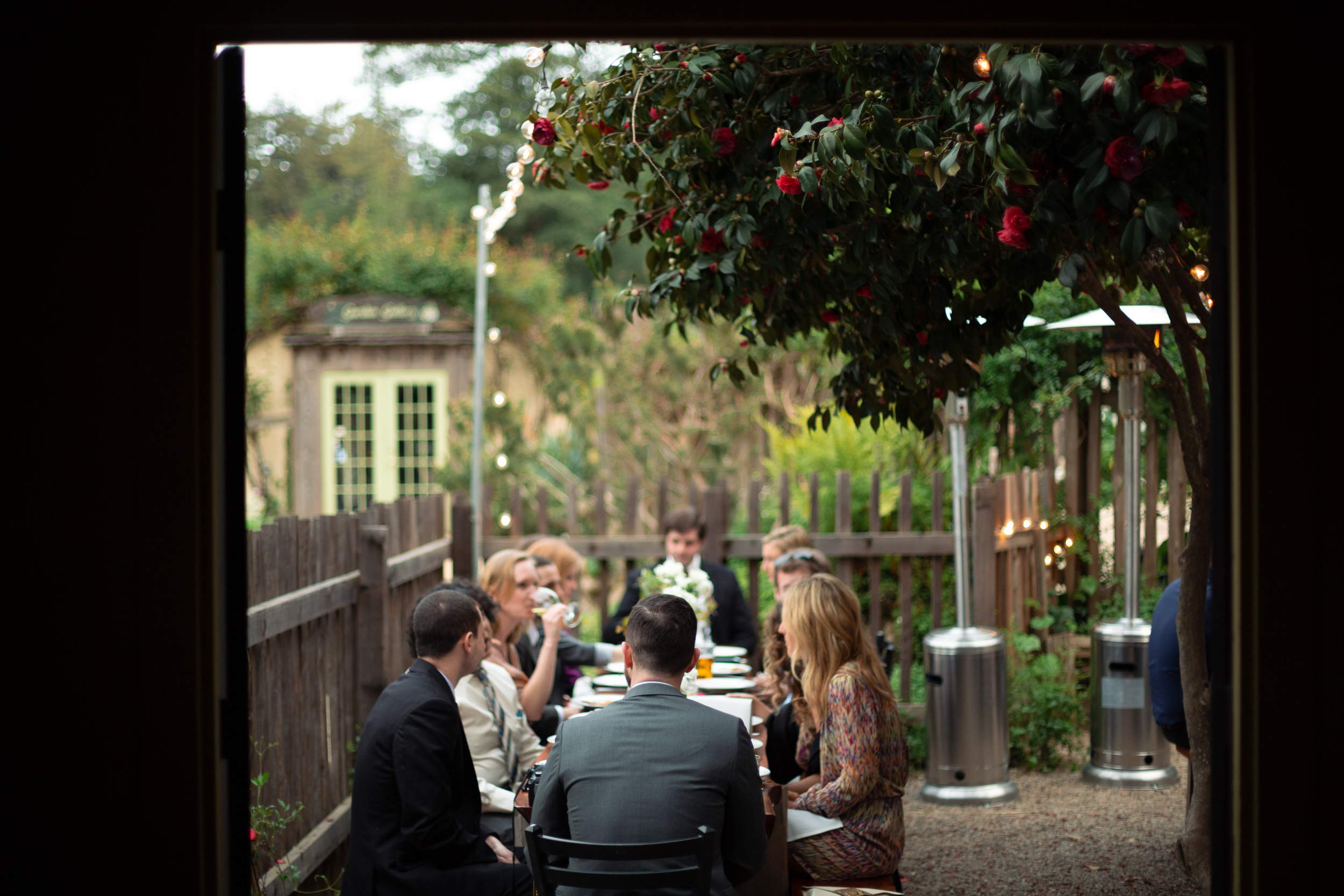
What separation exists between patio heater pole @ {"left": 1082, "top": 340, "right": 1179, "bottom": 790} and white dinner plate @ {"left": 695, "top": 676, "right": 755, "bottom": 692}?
7.88 ft

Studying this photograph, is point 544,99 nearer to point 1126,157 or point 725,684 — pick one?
point 1126,157

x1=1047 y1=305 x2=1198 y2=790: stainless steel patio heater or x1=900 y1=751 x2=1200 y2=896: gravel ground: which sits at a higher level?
x1=1047 y1=305 x2=1198 y2=790: stainless steel patio heater

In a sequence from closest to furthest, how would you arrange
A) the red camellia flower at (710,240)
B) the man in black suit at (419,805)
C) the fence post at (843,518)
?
the man in black suit at (419,805)
the red camellia flower at (710,240)
the fence post at (843,518)

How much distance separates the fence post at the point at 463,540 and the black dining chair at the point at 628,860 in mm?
4742

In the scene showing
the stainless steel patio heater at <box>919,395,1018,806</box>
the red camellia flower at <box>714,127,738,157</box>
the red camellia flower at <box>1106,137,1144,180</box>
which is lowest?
the stainless steel patio heater at <box>919,395,1018,806</box>

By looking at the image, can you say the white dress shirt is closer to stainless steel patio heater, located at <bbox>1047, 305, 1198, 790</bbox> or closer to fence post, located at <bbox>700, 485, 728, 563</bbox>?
fence post, located at <bbox>700, 485, 728, 563</bbox>

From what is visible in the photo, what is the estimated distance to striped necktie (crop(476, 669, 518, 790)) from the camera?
13.6ft

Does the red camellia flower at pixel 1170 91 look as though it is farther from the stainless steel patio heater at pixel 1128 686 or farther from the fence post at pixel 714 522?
the fence post at pixel 714 522

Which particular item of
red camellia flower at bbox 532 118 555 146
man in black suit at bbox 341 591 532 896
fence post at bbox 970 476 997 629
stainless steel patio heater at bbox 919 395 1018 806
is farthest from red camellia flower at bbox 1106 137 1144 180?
fence post at bbox 970 476 997 629

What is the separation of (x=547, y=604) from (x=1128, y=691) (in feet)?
11.1

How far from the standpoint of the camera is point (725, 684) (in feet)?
15.9

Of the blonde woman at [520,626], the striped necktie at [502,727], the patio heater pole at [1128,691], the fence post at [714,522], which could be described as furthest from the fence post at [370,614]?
the patio heater pole at [1128,691]

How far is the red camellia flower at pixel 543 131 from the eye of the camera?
3654mm

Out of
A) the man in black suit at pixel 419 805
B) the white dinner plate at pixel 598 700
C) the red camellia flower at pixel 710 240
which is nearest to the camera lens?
the man in black suit at pixel 419 805
